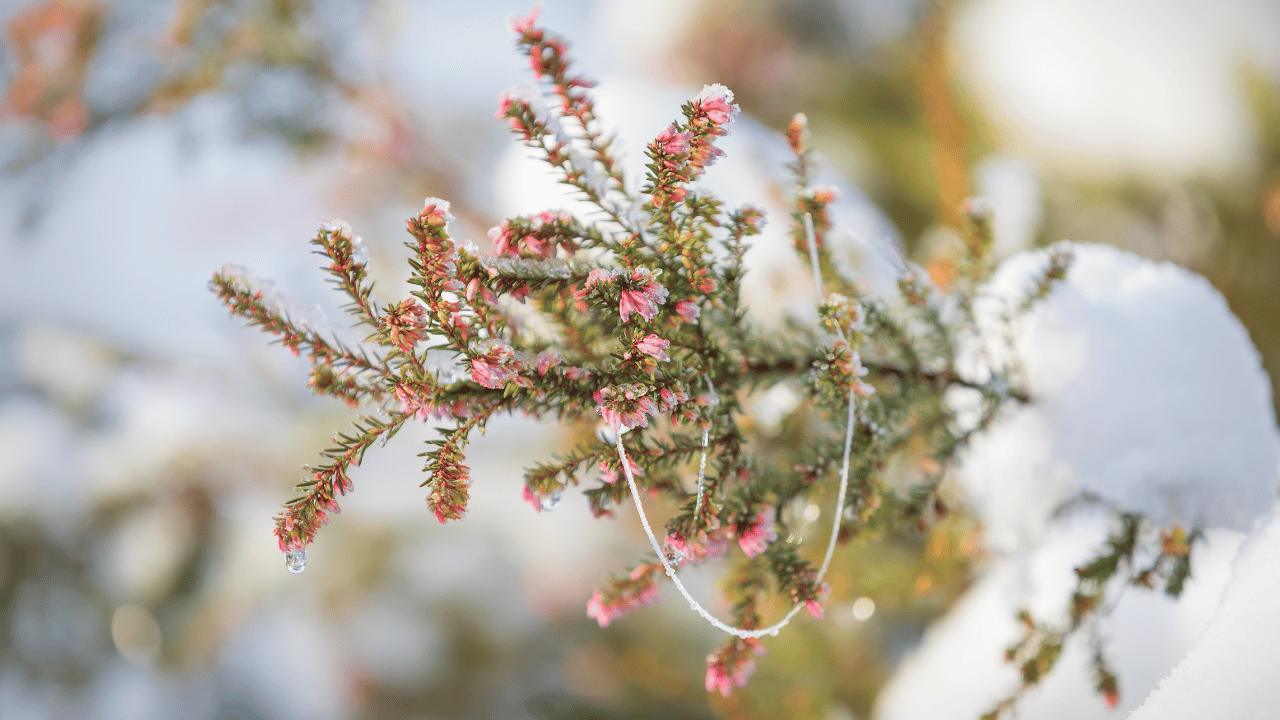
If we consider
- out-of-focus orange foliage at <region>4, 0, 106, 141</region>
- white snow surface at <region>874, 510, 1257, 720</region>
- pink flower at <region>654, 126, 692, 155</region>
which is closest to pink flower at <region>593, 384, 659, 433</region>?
pink flower at <region>654, 126, 692, 155</region>

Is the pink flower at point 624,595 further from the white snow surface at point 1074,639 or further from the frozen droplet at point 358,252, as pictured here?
the white snow surface at point 1074,639

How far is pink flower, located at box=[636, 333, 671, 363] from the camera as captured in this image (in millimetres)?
310

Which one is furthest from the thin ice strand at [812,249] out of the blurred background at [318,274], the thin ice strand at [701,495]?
the blurred background at [318,274]

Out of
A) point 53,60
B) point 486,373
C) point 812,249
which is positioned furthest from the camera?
point 53,60

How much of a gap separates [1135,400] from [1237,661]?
17cm

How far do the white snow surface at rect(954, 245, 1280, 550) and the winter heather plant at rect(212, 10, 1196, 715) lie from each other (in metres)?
0.03

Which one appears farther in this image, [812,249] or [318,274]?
[318,274]

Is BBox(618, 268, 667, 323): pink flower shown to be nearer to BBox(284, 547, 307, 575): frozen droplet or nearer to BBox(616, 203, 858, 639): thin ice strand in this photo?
BBox(616, 203, 858, 639): thin ice strand

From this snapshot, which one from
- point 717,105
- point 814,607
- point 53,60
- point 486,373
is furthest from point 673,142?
point 53,60

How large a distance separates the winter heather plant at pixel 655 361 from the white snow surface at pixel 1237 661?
6cm

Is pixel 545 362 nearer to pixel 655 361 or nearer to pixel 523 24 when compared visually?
pixel 655 361

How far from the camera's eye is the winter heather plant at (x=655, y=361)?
1.03 ft

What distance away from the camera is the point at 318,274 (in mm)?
924

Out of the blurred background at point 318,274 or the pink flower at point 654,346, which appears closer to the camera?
the pink flower at point 654,346
